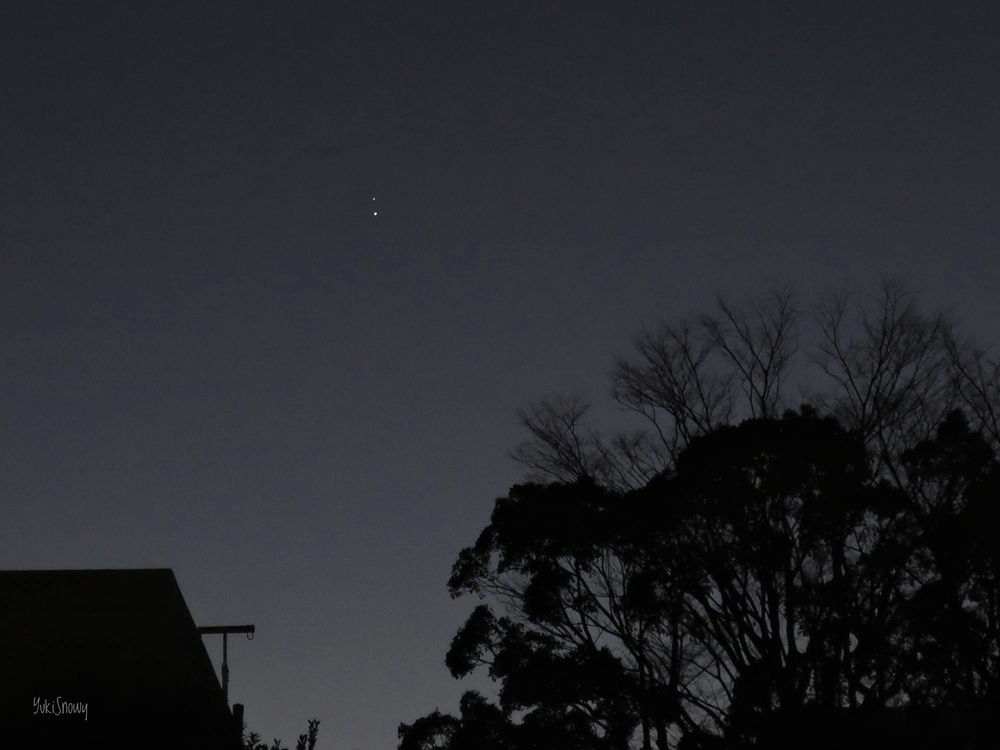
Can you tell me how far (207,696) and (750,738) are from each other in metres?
11.0

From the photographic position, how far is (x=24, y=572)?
48.1 feet

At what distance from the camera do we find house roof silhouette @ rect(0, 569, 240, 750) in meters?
14.0

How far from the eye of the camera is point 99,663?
575 inches

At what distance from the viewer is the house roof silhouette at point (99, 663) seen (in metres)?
14.0

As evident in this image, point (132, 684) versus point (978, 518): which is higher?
point (978, 518)

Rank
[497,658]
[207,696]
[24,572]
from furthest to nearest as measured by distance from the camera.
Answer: [497,658]
[207,696]
[24,572]

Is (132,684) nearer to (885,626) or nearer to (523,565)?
(523,565)

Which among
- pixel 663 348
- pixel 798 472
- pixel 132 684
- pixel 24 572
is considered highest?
pixel 663 348

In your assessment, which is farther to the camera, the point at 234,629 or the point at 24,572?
the point at 234,629

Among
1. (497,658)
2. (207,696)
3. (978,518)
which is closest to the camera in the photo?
(207,696)

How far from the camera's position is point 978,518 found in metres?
22.9

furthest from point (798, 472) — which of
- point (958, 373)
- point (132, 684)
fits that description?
point (132, 684)
